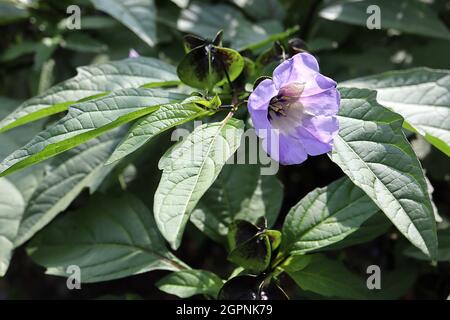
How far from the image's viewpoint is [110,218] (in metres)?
1.69

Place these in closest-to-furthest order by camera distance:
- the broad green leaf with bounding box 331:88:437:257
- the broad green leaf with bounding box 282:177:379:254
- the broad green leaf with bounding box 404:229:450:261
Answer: the broad green leaf with bounding box 331:88:437:257, the broad green leaf with bounding box 282:177:379:254, the broad green leaf with bounding box 404:229:450:261

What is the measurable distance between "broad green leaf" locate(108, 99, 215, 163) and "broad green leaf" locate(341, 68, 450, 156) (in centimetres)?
55

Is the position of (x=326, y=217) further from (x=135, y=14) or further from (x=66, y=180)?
(x=135, y=14)

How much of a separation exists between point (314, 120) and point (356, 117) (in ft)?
0.31

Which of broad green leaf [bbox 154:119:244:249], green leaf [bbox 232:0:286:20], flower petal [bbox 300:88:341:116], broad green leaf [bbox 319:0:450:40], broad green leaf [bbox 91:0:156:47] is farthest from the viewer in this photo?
green leaf [bbox 232:0:286:20]

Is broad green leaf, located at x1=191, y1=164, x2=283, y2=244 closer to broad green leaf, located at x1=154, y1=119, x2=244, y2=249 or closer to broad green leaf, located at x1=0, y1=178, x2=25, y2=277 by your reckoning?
broad green leaf, located at x1=154, y1=119, x2=244, y2=249

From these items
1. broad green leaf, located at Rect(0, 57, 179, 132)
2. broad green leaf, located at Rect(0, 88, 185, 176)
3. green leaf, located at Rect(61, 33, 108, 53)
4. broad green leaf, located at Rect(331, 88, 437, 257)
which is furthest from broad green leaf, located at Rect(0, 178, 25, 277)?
broad green leaf, located at Rect(331, 88, 437, 257)

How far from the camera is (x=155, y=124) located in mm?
1189

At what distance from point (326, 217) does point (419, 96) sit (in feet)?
1.45

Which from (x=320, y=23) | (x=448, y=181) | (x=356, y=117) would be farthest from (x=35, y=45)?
(x=448, y=181)

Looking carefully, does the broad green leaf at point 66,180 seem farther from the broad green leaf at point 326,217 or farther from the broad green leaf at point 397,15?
the broad green leaf at point 397,15

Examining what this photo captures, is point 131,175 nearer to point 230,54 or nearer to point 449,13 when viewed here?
point 230,54

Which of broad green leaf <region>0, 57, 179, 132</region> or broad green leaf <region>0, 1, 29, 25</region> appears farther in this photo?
broad green leaf <region>0, 1, 29, 25</region>

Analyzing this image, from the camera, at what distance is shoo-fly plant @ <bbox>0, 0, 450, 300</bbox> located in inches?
48.4
